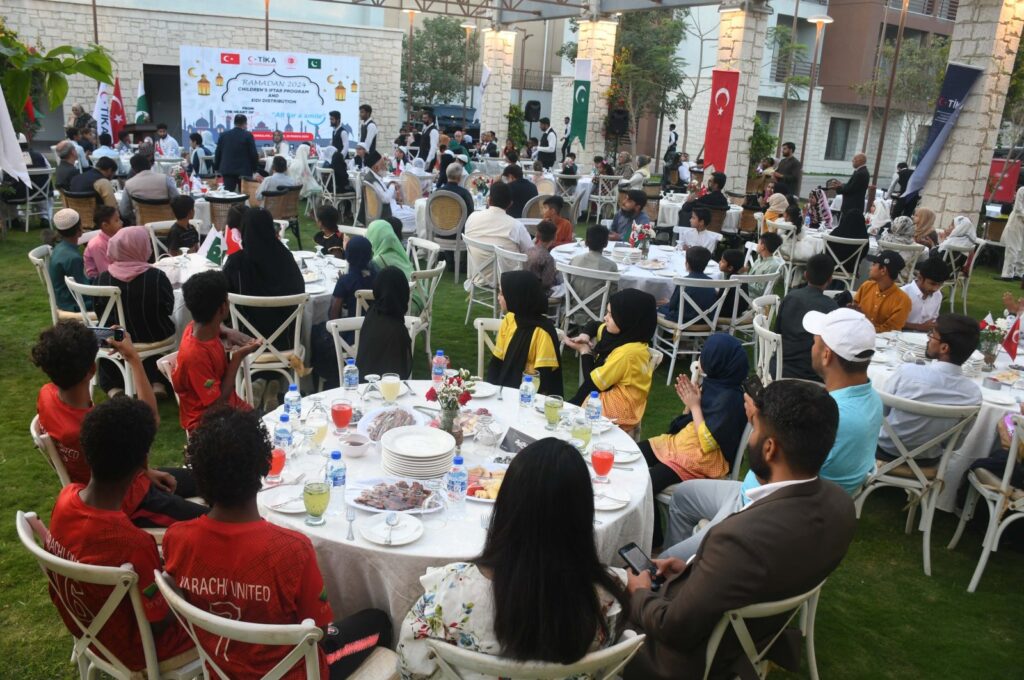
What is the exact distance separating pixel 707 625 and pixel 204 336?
2.74 m

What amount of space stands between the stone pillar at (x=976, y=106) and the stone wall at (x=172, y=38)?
13576mm

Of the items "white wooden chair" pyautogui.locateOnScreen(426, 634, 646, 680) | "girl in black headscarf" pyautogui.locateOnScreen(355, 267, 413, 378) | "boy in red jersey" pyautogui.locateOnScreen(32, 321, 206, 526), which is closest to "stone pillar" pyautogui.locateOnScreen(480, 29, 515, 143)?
"girl in black headscarf" pyautogui.locateOnScreen(355, 267, 413, 378)

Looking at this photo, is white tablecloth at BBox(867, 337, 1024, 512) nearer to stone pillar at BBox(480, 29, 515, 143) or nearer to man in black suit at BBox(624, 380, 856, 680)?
man in black suit at BBox(624, 380, 856, 680)

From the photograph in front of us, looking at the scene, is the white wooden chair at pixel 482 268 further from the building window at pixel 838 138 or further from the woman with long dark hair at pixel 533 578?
the building window at pixel 838 138

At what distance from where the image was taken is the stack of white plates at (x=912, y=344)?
502cm

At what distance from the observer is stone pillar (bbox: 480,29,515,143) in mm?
19938

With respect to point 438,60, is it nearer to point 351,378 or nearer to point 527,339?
point 527,339

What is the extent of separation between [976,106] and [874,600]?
9105mm

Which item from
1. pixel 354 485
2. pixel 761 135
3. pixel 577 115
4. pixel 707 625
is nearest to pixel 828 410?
pixel 707 625

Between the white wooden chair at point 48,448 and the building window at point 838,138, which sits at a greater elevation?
the building window at point 838,138

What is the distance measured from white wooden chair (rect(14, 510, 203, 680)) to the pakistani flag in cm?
1636

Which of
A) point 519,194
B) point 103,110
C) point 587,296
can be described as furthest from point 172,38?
point 587,296

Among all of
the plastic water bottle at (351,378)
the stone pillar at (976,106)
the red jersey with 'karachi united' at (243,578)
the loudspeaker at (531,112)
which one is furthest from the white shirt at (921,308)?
the loudspeaker at (531,112)

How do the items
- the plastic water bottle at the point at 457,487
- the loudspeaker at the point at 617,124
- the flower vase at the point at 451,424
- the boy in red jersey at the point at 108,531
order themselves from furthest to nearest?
the loudspeaker at the point at 617,124 → the flower vase at the point at 451,424 → the plastic water bottle at the point at 457,487 → the boy in red jersey at the point at 108,531
